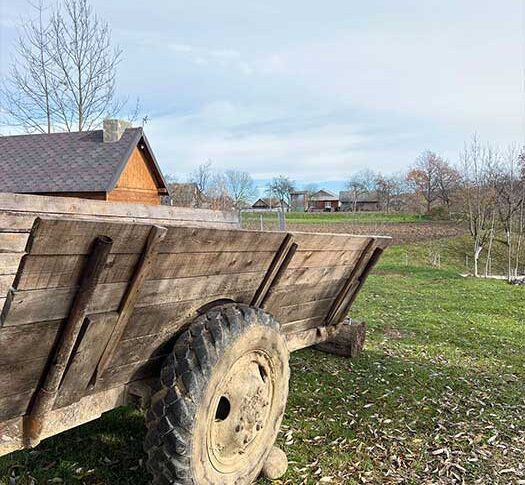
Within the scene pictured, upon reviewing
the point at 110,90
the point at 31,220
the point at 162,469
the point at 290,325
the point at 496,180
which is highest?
the point at 110,90

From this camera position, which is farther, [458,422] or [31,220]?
[458,422]

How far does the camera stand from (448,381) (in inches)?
180

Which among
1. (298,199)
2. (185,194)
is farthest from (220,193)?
(298,199)

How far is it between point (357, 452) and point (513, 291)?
10636 mm

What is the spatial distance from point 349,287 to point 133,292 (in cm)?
225

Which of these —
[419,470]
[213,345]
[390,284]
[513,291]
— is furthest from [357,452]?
[513,291]

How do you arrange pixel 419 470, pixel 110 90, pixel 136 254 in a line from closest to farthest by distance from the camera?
pixel 136 254, pixel 419 470, pixel 110 90

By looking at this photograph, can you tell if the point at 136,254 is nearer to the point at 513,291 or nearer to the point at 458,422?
the point at 458,422

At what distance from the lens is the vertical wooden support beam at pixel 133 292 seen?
5.53 feet

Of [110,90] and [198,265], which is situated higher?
[110,90]

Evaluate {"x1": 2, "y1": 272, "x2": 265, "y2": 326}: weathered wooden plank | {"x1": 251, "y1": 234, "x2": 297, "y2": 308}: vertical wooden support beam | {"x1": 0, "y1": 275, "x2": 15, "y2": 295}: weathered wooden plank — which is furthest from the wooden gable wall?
{"x1": 0, "y1": 275, "x2": 15, "y2": 295}: weathered wooden plank

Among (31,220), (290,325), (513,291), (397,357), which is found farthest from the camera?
(513,291)

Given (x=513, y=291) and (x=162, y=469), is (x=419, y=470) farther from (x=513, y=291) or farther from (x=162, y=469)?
(x=513, y=291)

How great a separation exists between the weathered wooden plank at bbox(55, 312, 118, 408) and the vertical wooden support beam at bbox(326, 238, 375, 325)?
219 centimetres
